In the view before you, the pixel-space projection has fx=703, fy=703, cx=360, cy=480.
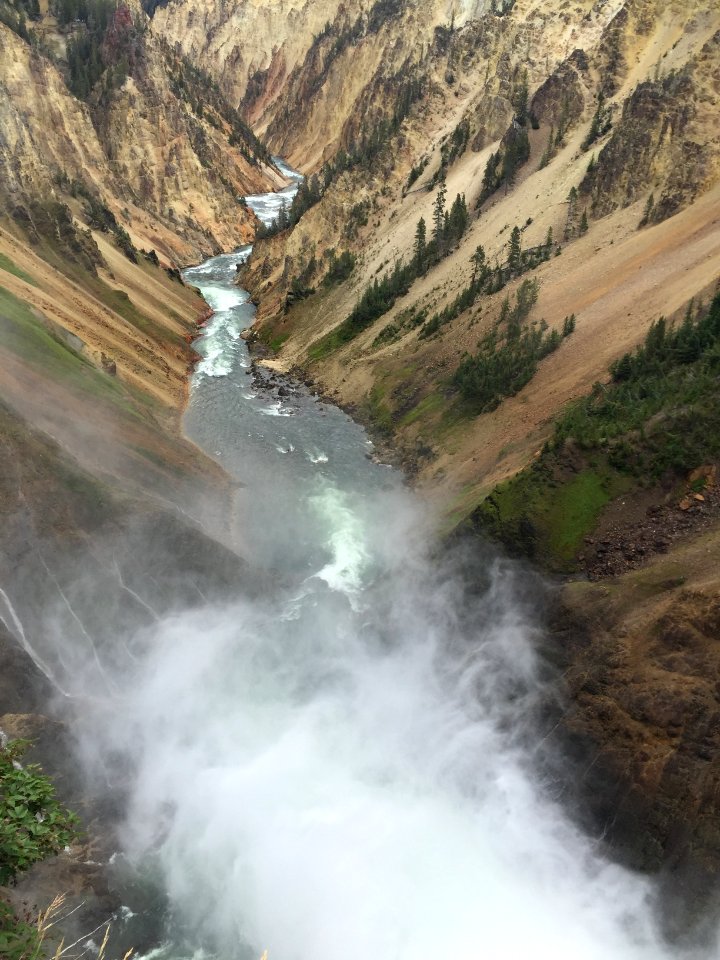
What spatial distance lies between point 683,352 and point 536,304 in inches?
526

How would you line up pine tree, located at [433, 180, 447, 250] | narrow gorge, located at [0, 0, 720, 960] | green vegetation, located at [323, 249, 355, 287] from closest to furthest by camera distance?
narrow gorge, located at [0, 0, 720, 960], pine tree, located at [433, 180, 447, 250], green vegetation, located at [323, 249, 355, 287]

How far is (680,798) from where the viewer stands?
15.0 metres

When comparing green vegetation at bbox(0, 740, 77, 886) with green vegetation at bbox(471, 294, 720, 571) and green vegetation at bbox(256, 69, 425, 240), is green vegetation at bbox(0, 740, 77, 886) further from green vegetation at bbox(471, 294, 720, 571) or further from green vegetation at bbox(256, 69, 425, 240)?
green vegetation at bbox(256, 69, 425, 240)

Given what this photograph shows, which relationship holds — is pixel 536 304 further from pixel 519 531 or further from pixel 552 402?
pixel 519 531

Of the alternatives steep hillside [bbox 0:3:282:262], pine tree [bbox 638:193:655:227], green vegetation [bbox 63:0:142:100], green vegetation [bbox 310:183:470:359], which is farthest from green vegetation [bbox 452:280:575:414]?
green vegetation [bbox 63:0:142:100]

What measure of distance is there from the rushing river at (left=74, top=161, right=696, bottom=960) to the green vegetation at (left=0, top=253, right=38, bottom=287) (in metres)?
22.7

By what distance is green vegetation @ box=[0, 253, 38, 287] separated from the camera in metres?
38.7

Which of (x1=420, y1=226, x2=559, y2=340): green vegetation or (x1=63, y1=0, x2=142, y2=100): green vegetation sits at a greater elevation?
(x1=420, y1=226, x2=559, y2=340): green vegetation

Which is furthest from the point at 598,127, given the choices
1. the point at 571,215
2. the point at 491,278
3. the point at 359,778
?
the point at 359,778

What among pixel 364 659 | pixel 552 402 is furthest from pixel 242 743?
pixel 552 402

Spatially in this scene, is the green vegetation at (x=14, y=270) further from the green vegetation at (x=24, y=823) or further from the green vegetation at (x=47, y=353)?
the green vegetation at (x=24, y=823)

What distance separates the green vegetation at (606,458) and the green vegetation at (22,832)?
1624 centimetres

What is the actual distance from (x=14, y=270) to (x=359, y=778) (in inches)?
1364

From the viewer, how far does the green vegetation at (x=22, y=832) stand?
25.4ft
